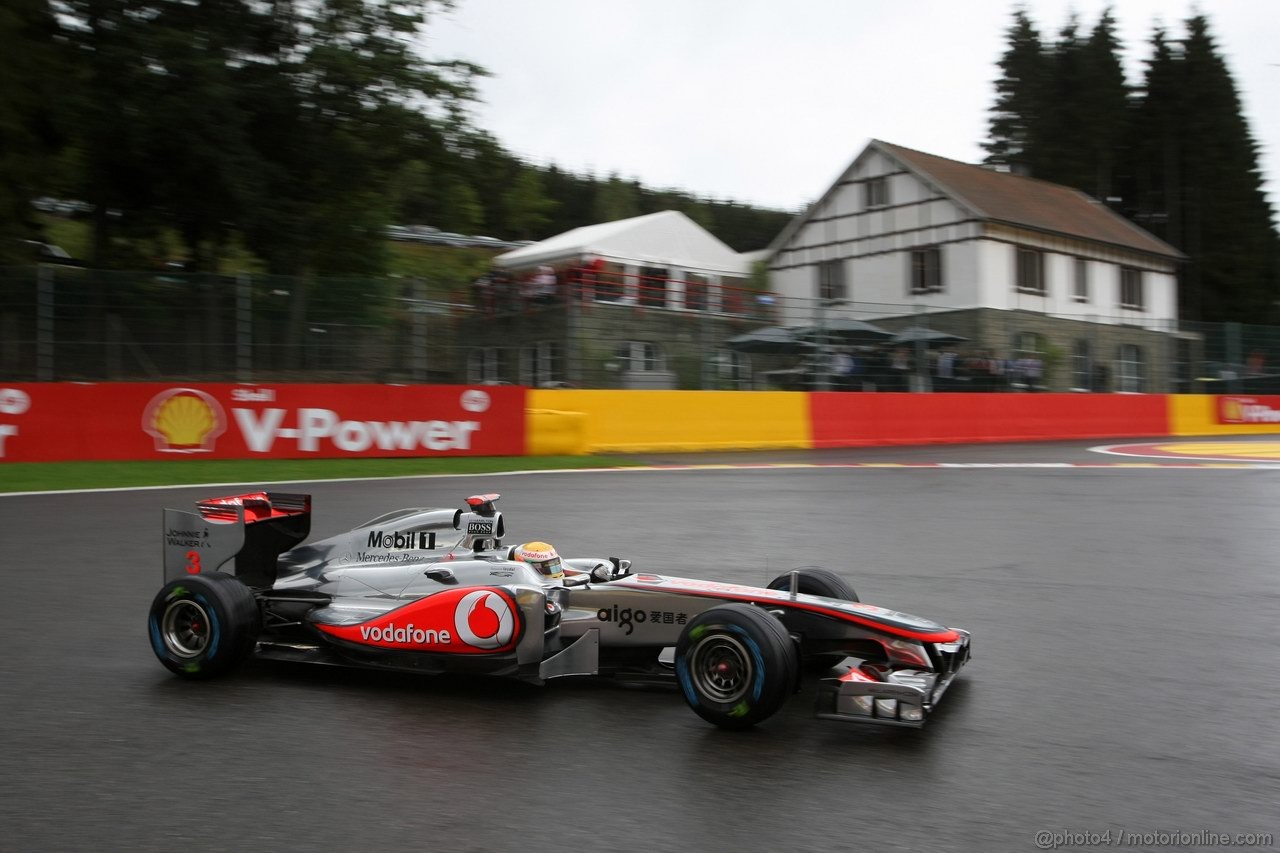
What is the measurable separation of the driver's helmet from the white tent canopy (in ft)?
97.1

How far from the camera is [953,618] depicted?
6.04 m

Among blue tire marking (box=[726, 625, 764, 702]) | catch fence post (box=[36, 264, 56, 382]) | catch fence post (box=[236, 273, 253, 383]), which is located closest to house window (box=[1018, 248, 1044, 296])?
catch fence post (box=[236, 273, 253, 383])

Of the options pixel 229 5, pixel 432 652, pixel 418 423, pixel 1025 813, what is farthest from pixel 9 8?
pixel 1025 813

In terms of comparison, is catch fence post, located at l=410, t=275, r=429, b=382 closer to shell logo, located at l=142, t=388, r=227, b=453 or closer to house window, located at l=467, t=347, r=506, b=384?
house window, located at l=467, t=347, r=506, b=384

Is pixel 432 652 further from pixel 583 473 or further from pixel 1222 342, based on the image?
pixel 1222 342

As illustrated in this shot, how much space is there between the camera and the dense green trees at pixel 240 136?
18.8 metres

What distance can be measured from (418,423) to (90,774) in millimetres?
12170

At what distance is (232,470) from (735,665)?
11.0 m

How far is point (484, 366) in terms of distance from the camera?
16.6 meters

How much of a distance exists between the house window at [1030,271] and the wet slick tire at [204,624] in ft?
105

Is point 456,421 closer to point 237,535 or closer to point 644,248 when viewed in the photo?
point 237,535

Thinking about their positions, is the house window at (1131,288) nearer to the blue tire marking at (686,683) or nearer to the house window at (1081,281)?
the house window at (1081,281)

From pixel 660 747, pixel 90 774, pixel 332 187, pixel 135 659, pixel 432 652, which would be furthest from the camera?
pixel 332 187

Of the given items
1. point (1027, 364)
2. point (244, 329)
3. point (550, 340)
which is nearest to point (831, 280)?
point (1027, 364)
